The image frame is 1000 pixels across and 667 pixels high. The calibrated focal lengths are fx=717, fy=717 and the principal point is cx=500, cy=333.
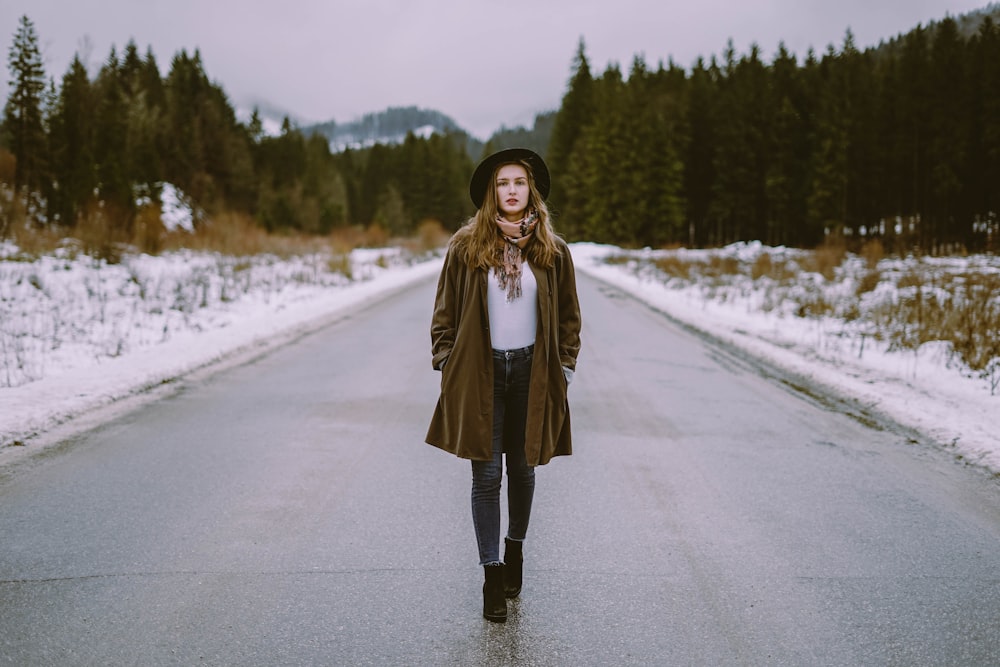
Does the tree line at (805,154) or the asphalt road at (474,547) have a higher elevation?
the tree line at (805,154)

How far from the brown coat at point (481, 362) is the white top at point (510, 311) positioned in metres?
0.03

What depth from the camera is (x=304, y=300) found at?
17.2 metres

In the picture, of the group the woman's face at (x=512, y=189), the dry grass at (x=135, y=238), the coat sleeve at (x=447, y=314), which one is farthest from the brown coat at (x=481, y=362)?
the dry grass at (x=135, y=238)

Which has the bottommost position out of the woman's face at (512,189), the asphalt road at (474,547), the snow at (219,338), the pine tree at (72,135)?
the asphalt road at (474,547)

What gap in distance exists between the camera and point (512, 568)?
314 centimetres

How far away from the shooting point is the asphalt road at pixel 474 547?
8.92ft

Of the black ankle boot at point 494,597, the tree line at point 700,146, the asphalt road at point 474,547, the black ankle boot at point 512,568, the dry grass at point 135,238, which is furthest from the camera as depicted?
the tree line at point 700,146

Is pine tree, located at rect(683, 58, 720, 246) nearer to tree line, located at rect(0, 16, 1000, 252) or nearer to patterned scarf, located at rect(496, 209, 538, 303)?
tree line, located at rect(0, 16, 1000, 252)

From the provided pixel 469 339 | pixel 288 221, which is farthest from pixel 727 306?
pixel 288 221

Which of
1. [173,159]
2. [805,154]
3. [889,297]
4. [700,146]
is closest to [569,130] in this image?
[700,146]

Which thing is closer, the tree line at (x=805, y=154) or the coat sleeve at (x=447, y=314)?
the coat sleeve at (x=447, y=314)

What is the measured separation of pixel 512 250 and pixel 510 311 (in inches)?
10.0

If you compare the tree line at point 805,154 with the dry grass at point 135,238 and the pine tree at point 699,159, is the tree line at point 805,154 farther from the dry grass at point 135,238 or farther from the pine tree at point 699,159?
the dry grass at point 135,238

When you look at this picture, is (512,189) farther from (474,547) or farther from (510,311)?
(474,547)
